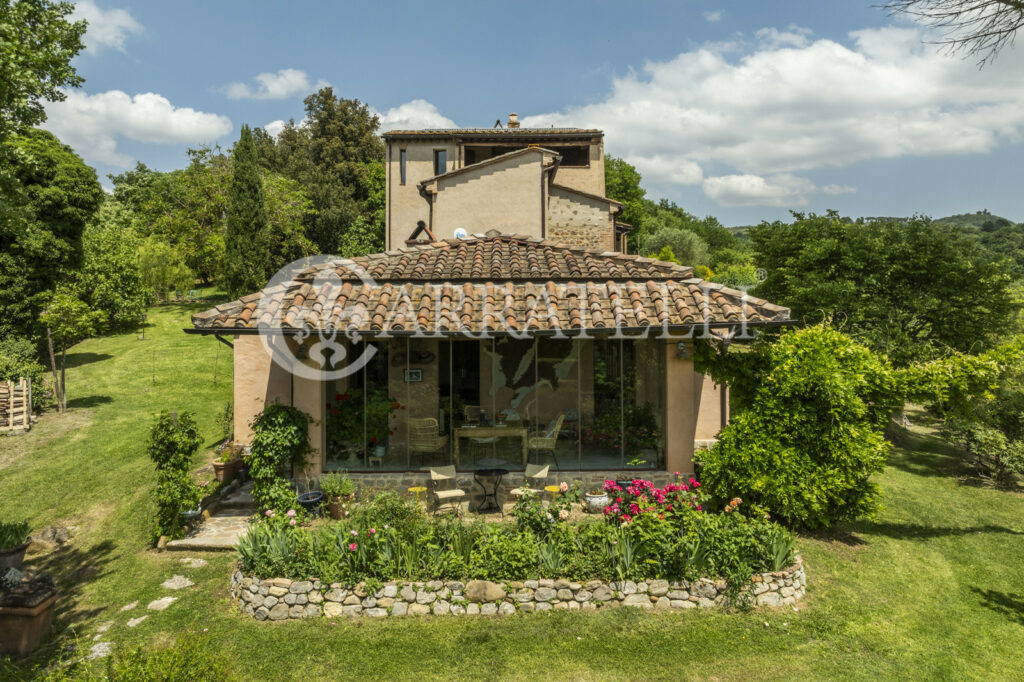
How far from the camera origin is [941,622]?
6922mm

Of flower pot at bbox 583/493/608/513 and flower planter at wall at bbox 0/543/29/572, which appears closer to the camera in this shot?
flower planter at wall at bbox 0/543/29/572

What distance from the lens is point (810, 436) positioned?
28.2 ft

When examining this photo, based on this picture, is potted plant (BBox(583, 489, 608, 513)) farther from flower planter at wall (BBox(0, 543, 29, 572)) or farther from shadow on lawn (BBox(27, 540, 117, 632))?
flower planter at wall (BBox(0, 543, 29, 572))

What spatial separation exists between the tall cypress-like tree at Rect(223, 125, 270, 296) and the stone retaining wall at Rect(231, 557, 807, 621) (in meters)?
27.0

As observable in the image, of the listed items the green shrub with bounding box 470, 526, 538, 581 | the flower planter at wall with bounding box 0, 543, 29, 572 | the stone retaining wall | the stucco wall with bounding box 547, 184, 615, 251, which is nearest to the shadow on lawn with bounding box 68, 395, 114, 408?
the flower planter at wall with bounding box 0, 543, 29, 572

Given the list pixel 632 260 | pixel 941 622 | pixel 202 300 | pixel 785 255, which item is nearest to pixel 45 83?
pixel 632 260

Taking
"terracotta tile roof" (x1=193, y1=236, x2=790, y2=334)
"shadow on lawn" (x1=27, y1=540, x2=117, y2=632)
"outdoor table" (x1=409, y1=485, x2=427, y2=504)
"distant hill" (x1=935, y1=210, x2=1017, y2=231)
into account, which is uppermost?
"distant hill" (x1=935, y1=210, x2=1017, y2=231)

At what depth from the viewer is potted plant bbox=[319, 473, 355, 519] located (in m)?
9.71

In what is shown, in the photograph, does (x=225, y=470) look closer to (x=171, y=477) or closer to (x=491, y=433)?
Result: (x=171, y=477)

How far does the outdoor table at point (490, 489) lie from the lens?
9.52 m

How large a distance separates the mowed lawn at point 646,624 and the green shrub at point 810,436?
37.1 inches

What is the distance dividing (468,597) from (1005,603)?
774 cm

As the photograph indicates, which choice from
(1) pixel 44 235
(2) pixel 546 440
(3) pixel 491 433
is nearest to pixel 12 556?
(3) pixel 491 433

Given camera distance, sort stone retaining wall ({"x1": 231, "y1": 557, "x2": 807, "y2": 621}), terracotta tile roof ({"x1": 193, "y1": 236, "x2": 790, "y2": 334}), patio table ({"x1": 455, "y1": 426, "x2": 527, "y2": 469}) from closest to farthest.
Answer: stone retaining wall ({"x1": 231, "y1": 557, "x2": 807, "y2": 621}) < terracotta tile roof ({"x1": 193, "y1": 236, "x2": 790, "y2": 334}) < patio table ({"x1": 455, "y1": 426, "x2": 527, "y2": 469})
